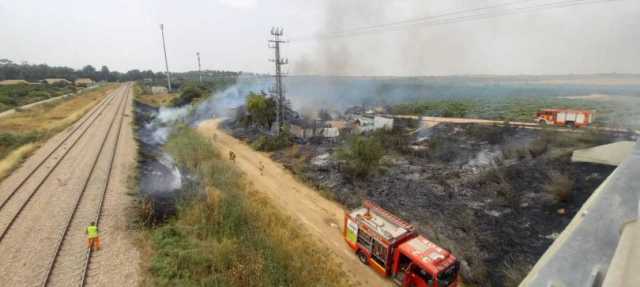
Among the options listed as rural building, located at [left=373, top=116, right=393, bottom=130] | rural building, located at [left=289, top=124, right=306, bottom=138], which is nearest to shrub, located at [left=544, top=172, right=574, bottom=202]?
rural building, located at [left=373, top=116, right=393, bottom=130]

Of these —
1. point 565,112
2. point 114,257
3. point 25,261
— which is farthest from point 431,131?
point 25,261

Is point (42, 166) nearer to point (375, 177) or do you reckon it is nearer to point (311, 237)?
point (311, 237)

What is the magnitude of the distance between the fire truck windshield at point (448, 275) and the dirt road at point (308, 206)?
90.9 inches

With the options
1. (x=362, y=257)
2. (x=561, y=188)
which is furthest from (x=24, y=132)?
(x=561, y=188)

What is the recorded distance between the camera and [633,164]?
7.36m

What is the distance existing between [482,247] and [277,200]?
10268 mm

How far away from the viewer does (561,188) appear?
39.9 feet

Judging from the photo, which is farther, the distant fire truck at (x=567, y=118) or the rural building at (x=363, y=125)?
the rural building at (x=363, y=125)

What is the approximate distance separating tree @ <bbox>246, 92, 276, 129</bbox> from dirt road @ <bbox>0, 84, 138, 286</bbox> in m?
14.4

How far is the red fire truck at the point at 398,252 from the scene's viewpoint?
26.3ft

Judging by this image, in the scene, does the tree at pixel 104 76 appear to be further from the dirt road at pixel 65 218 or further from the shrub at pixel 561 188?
the shrub at pixel 561 188

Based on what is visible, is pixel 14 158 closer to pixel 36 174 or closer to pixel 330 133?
pixel 36 174

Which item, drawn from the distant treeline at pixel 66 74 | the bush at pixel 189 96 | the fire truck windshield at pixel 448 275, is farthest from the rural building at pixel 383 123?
the distant treeline at pixel 66 74

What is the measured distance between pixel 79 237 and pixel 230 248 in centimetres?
567
